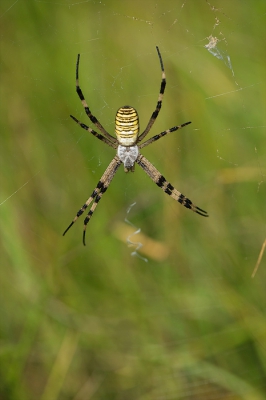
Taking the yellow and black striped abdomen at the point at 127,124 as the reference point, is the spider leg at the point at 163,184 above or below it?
above

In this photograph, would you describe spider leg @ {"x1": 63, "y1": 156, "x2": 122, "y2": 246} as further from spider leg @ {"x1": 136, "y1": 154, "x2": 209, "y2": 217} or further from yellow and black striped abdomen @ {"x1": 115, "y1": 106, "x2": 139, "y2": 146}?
yellow and black striped abdomen @ {"x1": 115, "y1": 106, "x2": 139, "y2": 146}

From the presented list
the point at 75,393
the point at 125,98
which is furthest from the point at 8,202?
the point at 75,393

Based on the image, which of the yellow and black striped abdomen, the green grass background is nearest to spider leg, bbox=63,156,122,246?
the green grass background

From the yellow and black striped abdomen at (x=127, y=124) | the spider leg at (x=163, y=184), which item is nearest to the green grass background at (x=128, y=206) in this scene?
the spider leg at (x=163, y=184)

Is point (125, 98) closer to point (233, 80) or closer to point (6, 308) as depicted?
point (233, 80)

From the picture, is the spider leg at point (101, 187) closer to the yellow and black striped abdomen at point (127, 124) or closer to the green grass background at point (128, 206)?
the green grass background at point (128, 206)
